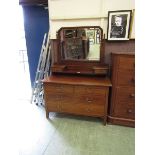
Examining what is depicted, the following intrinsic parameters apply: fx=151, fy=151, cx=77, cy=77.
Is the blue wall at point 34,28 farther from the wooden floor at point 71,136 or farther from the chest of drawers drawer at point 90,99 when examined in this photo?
the chest of drawers drawer at point 90,99

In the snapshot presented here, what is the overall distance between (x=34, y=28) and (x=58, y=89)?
153 cm

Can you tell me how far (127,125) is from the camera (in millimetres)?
2414

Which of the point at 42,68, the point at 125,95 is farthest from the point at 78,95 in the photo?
the point at 42,68

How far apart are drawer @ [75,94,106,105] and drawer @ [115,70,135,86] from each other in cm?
32

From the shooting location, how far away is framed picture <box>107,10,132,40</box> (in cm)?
229

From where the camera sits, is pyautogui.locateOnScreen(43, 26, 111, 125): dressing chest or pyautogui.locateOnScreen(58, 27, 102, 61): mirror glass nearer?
pyautogui.locateOnScreen(43, 26, 111, 125): dressing chest

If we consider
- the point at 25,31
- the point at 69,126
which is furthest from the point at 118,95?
the point at 25,31

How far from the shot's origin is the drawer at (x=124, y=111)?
7.63ft

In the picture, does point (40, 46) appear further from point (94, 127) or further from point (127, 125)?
point (127, 125)

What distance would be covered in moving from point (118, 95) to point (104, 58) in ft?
2.23

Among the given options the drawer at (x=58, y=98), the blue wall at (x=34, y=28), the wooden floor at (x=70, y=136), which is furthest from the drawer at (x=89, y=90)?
the blue wall at (x=34, y=28)

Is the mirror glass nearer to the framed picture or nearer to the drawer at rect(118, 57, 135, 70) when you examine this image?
the framed picture

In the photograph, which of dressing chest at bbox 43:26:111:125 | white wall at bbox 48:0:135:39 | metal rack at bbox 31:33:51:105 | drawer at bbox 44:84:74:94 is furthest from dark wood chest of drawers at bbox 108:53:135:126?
metal rack at bbox 31:33:51:105

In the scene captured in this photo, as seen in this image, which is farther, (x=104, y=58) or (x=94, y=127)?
(x=104, y=58)
